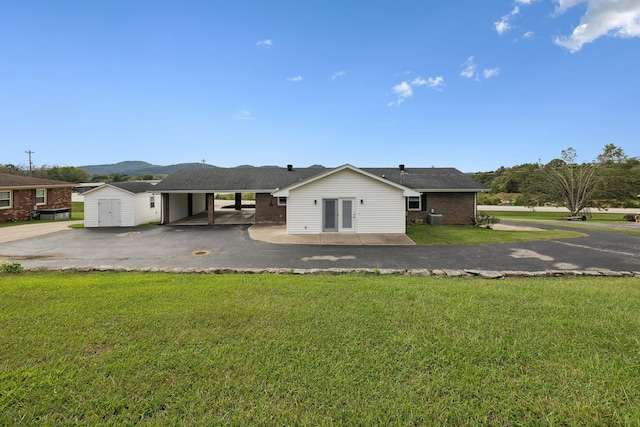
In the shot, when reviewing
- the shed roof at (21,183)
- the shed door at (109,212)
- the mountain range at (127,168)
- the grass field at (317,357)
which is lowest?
the grass field at (317,357)

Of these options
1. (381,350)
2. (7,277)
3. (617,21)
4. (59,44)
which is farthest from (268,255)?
(617,21)

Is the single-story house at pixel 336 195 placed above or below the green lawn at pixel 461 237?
above

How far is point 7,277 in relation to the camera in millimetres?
7438

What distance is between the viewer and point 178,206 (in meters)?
23.2

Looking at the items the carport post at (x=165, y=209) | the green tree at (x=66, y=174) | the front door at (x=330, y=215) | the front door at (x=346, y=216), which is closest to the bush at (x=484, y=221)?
the front door at (x=346, y=216)

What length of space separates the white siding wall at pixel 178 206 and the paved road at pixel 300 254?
283 inches

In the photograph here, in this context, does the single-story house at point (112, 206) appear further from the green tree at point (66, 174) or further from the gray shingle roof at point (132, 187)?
the green tree at point (66, 174)

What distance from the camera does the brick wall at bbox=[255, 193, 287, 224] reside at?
831 inches

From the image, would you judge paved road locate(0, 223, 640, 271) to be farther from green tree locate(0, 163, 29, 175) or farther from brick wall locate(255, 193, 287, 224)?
green tree locate(0, 163, 29, 175)

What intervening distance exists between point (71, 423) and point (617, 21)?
90.7ft

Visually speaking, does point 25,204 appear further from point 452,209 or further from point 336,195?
point 452,209

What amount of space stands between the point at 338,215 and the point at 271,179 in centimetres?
846

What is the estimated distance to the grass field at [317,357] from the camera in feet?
8.73

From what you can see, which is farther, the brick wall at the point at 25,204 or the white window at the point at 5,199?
the brick wall at the point at 25,204
